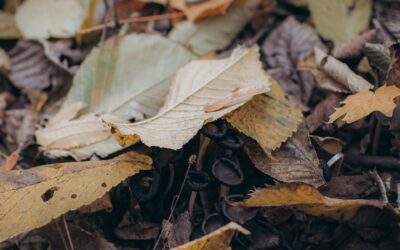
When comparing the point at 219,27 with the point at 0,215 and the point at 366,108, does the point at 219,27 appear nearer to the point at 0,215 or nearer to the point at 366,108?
the point at 366,108

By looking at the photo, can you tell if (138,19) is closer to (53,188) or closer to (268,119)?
(268,119)

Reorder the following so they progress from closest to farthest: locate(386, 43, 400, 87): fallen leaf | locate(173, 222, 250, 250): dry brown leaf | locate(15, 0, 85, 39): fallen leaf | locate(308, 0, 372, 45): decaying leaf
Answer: locate(173, 222, 250, 250): dry brown leaf
locate(386, 43, 400, 87): fallen leaf
locate(308, 0, 372, 45): decaying leaf
locate(15, 0, 85, 39): fallen leaf

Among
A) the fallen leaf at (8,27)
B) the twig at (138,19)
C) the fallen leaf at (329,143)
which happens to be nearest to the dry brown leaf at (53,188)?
the fallen leaf at (329,143)

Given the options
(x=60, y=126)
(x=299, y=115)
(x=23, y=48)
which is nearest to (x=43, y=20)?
(x=23, y=48)

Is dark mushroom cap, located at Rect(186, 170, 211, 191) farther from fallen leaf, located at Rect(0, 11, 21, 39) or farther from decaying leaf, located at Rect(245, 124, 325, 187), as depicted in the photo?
fallen leaf, located at Rect(0, 11, 21, 39)

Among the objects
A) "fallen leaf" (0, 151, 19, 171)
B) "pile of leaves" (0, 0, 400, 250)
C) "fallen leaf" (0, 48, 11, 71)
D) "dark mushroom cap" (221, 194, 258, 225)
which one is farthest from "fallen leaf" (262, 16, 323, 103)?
"fallen leaf" (0, 48, 11, 71)

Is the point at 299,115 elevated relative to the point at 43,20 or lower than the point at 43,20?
lower
